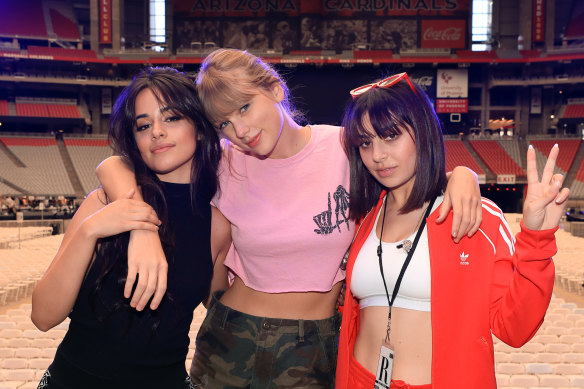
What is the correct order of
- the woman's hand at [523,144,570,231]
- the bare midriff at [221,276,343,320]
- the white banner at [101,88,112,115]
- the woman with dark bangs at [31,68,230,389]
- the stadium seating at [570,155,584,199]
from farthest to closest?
the white banner at [101,88,112,115], the stadium seating at [570,155,584,199], the bare midriff at [221,276,343,320], the woman with dark bangs at [31,68,230,389], the woman's hand at [523,144,570,231]

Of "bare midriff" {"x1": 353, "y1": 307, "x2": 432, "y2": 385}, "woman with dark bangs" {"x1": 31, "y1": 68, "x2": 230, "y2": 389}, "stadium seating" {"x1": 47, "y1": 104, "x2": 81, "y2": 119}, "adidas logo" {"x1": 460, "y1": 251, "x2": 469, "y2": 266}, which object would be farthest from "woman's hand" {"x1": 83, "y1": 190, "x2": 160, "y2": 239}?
"stadium seating" {"x1": 47, "y1": 104, "x2": 81, "y2": 119}

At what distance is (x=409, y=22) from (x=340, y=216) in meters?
35.1

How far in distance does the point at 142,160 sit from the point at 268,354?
1.08 meters

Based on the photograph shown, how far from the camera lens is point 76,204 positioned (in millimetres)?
26203

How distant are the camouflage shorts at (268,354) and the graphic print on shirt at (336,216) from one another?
1.52ft

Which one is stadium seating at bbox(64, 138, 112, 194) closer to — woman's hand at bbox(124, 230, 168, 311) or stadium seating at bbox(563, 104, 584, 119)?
woman's hand at bbox(124, 230, 168, 311)

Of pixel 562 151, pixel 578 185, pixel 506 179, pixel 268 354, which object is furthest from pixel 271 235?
pixel 562 151

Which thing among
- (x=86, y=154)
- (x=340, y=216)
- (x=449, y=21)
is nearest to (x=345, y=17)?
(x=449, y=21)

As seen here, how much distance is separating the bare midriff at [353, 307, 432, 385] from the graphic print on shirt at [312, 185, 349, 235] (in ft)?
1.49

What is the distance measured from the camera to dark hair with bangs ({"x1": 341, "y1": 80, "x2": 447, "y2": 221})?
217 centimetres

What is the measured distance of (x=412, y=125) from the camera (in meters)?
2.17

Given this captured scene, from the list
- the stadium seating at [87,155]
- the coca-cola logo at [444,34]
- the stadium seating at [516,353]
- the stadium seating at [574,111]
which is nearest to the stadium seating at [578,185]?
the stadium seating at [574,111]

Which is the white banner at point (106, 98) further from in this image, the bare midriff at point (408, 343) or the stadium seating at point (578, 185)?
the bare midriff at point (408, 343)

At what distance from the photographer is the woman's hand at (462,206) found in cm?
205
